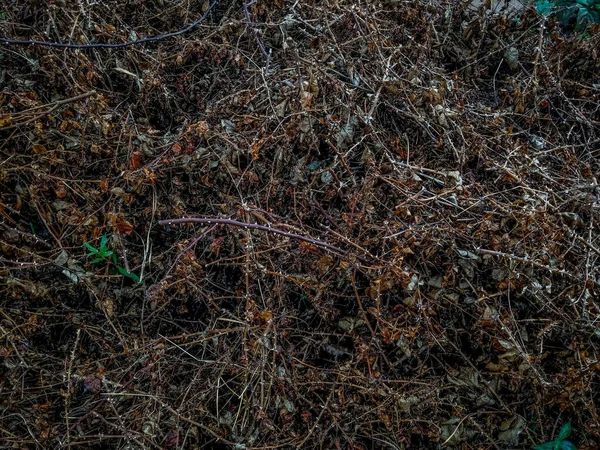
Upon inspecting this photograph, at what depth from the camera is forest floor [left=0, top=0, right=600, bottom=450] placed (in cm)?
196

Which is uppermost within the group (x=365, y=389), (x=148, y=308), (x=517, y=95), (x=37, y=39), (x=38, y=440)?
(x=517, y=95)

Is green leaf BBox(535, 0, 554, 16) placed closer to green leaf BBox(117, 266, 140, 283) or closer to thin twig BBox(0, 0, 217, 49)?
thin twig BBox(0, 0, 217, 49)

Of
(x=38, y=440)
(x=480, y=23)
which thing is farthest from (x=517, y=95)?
(x=38, y=440)

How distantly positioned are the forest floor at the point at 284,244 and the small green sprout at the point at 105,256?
0.01 meters

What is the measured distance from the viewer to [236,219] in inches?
85.0

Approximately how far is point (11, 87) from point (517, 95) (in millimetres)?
2551

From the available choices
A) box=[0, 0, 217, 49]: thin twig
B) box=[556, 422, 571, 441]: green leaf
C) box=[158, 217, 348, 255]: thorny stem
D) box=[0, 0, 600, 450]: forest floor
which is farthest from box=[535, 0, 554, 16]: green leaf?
box=[556, 422, 571, 441]: green leaf

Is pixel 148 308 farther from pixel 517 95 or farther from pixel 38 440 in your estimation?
pixel 517 95

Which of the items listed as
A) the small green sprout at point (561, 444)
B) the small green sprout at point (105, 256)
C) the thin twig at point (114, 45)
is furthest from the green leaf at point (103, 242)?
the small green sprout at point (561, 444)

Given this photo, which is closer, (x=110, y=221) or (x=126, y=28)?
(x=110, y=221)

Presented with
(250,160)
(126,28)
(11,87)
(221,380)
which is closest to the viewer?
(221,380)

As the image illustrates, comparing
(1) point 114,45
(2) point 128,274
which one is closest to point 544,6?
(1) point 114,45

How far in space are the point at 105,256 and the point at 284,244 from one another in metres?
0.76

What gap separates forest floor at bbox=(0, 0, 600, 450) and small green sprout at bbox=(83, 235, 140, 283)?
11 millimetres
